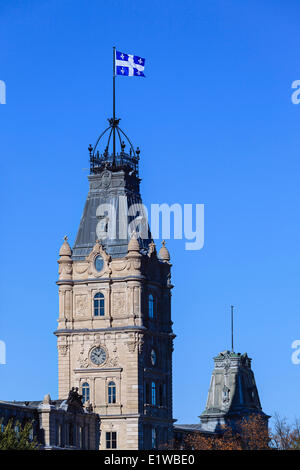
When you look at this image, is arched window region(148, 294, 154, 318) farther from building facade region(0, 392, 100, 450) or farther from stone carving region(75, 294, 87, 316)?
building facade region(0, 392, 100, 450)

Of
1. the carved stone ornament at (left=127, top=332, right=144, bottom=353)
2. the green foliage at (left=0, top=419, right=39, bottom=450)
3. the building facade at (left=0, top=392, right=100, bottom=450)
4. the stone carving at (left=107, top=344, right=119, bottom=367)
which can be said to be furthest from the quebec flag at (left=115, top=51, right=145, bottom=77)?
the green foliage at (left=0, top=419, right=39, bottom=450)

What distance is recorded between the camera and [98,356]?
179000 mm

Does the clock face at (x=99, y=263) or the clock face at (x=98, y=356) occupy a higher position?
the clock face at (x=99, y=263)

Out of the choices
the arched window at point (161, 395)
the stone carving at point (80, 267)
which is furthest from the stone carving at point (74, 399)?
the stone carving at point (80, 267)

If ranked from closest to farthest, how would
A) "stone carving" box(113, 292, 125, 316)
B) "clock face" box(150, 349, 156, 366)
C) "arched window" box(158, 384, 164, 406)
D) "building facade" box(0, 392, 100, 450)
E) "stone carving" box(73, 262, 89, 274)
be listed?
1. "building facade" box(0, 392, 100, 450)
2. "stone carving" box(113, 292, 125, 316)
3. "stone carving" box(73, 262, 89, 274)
4. "clock face" box(150, 349, 156, 366)
5. "arched window" box(158, 384, 164, 406)

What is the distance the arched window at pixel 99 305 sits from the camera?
591 feet

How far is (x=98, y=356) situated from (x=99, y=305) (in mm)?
6210

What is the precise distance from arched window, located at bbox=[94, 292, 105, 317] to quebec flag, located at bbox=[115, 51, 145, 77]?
1055 inches

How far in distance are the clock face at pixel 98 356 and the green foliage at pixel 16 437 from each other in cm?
2532

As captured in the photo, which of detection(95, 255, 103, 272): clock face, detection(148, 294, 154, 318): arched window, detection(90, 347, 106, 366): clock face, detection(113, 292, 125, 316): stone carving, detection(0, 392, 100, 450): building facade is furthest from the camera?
detection(148, 294, 154, 318): arched window

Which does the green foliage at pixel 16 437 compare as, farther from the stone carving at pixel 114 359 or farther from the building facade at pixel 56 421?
the stone carving at pixel 114 359

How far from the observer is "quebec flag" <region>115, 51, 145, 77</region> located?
17512 centimetres

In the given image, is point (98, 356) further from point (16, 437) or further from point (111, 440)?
point (16, 437)
